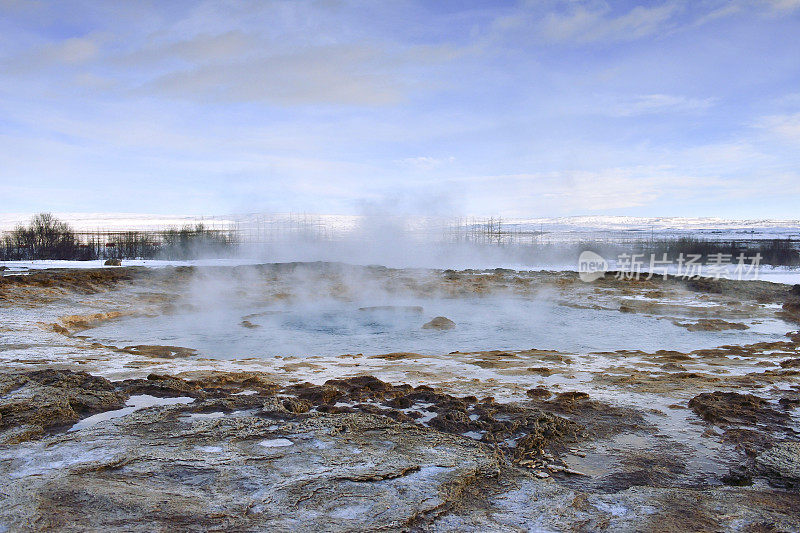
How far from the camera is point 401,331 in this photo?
9406mm

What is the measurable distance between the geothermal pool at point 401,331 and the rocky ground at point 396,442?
1.24 meters

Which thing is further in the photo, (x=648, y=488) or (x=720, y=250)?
(x=720, y=250)

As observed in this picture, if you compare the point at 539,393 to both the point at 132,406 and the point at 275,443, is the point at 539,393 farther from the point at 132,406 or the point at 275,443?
the point at 132,406

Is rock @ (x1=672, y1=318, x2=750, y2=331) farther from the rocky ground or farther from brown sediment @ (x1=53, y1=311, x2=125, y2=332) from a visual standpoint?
brown sediment @ (x1=53, y1=311, x2=125, y2=332)

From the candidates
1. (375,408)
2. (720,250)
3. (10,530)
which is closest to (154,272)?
(375,408)

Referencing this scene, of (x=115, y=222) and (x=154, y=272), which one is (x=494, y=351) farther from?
(x=115, y=222)

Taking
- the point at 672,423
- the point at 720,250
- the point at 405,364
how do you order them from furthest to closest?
the point at 720,250, the point at 405,364, the point at 672,423

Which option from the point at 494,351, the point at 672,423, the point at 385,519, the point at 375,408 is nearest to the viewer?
the point at 385,519

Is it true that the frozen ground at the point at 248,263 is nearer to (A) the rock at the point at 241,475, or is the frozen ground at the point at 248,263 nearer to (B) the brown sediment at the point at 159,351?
(B) the brown sediment at the point at 159,351

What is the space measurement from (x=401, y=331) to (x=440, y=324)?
88cm

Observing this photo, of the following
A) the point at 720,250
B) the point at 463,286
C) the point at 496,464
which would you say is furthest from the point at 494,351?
the point at 720,250

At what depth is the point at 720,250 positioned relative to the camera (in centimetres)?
3109

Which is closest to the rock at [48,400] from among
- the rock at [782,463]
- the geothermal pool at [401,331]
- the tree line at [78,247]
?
the geothermal pool at [401,331]

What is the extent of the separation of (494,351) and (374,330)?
2717mm
